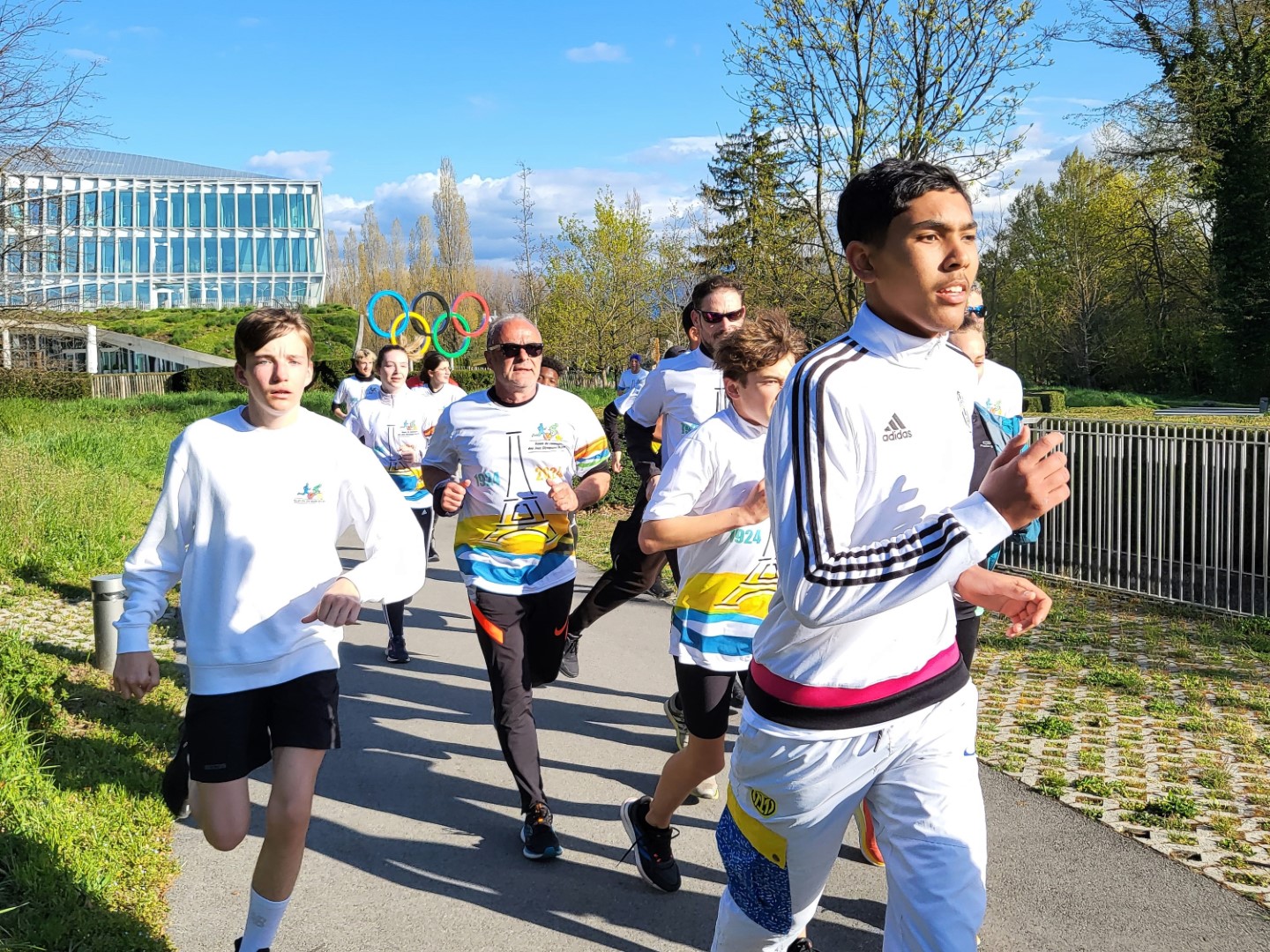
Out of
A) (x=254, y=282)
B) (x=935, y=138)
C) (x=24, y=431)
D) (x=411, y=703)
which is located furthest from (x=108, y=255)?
(x=411, y=703)

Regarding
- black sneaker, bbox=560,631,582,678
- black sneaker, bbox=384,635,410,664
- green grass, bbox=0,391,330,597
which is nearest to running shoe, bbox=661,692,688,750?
black sneaker, bbox=560,631,582,678

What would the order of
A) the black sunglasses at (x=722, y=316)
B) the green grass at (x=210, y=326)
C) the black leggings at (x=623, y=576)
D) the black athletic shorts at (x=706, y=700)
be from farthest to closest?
1. the green grass at (x=210, y=326)
2. the black leggings at (x=623, y=576)
3. the black sunglasses at (x=722, y=316)
4. the black athletic shorts at (x=706, y=700)

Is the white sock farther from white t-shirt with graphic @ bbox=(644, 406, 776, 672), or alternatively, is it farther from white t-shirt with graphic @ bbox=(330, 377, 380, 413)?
white t-shirt with graphic @ bbox=(330, 377, 380, 413)

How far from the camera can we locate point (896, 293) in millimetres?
2365

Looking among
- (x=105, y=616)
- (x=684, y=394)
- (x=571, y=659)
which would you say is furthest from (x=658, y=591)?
(x=105, y=616)

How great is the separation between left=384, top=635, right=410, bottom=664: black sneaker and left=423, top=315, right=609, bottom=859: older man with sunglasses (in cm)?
304

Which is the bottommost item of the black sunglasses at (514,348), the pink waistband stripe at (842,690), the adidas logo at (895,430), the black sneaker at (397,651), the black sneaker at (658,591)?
the black sneaker at (397,651)

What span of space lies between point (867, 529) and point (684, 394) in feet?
14.7

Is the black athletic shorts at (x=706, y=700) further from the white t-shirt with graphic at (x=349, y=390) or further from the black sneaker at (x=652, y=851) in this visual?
the white t-shirt with graphic at (x=349, y=390)

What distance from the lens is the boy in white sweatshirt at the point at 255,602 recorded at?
3.45m

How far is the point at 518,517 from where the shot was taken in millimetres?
5098

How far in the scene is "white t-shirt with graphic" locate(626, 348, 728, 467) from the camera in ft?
21.9

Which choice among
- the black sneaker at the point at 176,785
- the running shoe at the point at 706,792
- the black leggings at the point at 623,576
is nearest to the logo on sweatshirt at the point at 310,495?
the black sneaker at the point at 176,785

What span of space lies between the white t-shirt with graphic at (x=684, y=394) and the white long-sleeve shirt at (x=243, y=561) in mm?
3234
